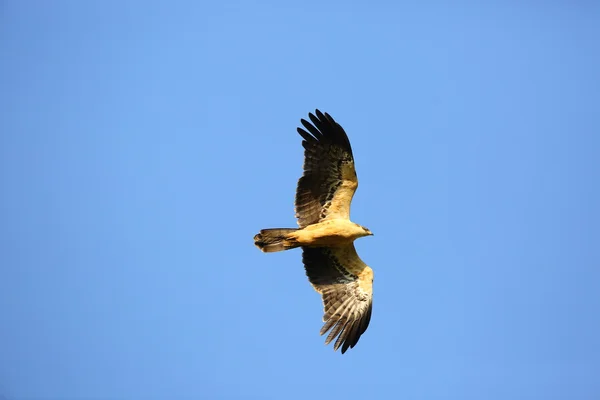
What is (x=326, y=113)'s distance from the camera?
18.3m

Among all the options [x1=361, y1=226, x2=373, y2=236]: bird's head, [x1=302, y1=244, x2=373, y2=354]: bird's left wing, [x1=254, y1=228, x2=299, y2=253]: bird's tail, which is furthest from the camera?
[x1=302, y1=244, x2=373, y2=354]: bird's left wing

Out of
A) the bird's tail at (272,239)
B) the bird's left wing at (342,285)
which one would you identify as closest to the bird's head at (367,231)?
the bird's left wing at (342,285)

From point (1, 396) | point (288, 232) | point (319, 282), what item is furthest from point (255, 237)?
point (1, 396)

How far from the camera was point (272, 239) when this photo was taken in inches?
723

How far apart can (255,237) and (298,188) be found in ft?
5.19

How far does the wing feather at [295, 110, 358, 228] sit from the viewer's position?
1841 cm

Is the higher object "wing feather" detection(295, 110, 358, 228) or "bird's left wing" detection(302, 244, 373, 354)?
"wing feather" detection(295, 110, 358, 228)

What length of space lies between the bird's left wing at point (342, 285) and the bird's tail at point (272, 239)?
105 centimetres

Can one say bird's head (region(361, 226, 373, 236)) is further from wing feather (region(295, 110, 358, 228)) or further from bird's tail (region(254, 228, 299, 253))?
bird's tail (region(254, 228, 299, 253))

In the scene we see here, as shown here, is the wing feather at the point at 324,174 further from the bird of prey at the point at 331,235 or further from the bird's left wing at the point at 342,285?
the bird's left wing at the point at 342,285

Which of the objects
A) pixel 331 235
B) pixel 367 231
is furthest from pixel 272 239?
pixel 367 231

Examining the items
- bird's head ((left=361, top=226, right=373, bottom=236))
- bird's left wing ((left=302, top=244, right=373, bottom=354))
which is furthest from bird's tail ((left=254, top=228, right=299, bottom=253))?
bird's head ((left=361, top=226, right=373, bottom=236))

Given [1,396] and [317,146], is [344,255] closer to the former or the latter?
[317,146]

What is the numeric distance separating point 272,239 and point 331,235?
4.64 feet
